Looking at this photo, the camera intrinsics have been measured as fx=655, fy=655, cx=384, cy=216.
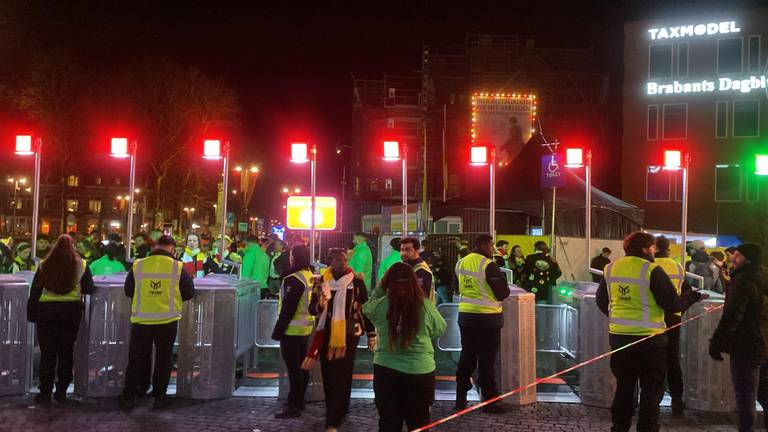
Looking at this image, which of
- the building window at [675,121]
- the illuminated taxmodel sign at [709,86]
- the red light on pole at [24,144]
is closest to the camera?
the red light on pole at [24,144]

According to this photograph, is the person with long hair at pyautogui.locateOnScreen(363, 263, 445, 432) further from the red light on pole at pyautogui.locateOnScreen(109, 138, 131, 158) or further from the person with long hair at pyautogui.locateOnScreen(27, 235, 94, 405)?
the red light on pole at pyautogui.locateOnScreen(109, 138, 131, 158)

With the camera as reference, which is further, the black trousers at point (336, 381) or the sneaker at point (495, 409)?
the sneaker at point (495, 409)

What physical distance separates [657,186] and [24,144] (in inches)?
1234

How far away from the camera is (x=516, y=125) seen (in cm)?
3528

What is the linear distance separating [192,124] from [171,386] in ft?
84.7

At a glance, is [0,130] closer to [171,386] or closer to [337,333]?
[171,386]

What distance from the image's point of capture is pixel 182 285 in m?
6.73

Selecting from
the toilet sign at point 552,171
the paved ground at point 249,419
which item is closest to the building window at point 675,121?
the toilet sign at point 552,171

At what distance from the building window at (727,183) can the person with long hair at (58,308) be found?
32.6 metres

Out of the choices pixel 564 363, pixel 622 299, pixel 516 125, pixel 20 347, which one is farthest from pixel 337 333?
pixel 516 125

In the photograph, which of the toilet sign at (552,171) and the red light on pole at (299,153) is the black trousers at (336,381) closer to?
the red light on pole at (299,153)

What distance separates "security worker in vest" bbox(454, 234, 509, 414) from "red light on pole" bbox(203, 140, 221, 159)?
439cm

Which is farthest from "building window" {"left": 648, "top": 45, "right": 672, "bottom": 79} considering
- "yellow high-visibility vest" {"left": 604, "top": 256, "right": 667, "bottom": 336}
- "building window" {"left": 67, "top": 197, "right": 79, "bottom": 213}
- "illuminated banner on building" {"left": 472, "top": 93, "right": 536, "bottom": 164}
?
"building window" {"left": 67, "top": 197, "right": 79, "bottom": 213}

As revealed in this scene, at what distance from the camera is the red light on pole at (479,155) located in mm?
10617
